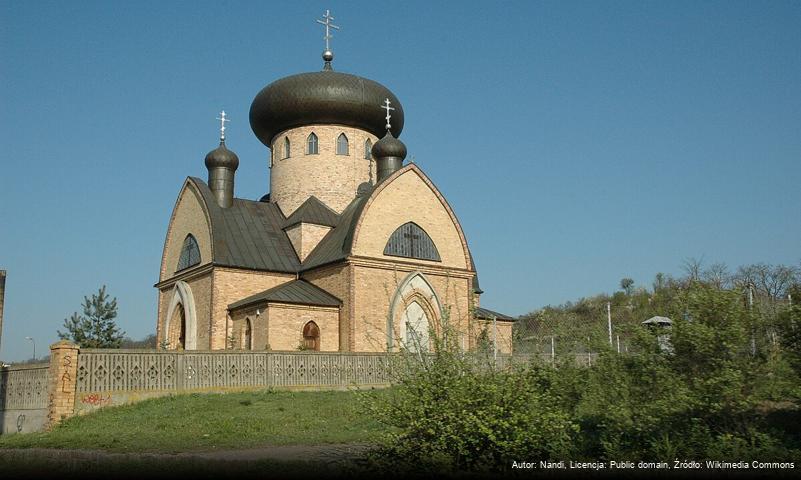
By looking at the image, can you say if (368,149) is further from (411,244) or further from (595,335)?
(595,335)

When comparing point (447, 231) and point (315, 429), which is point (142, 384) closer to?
point (315, 429)

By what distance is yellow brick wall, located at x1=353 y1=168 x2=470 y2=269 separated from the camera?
25359 mm

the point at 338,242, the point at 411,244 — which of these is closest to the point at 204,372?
the point at 338,242

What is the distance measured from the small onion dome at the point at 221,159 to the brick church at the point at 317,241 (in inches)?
2.1

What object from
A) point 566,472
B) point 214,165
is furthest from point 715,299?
point 214,165

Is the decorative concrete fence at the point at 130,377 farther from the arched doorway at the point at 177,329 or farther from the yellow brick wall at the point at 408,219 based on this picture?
the arched doorway at the point at 177,329

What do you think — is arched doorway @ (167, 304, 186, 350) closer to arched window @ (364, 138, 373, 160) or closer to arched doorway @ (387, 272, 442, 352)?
arched doorway @ (387, 272, 442, 352)

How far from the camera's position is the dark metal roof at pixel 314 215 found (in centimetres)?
2819

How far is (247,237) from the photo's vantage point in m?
27.5

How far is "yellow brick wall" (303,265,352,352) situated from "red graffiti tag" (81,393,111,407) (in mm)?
8997

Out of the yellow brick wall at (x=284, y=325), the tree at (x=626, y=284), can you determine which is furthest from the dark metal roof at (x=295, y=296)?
the tree at (x=626, y=284)

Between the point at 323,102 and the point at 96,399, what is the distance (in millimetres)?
16674

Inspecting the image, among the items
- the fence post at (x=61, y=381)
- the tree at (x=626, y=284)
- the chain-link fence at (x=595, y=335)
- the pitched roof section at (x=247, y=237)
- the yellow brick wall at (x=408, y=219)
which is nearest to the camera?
the chain-link fence at (x=595, y=335)

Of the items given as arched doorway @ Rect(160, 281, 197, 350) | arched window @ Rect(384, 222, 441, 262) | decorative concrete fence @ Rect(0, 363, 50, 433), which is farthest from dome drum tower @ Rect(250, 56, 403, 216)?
decorative concrete fence @ Rect(0, 363, 50, 433)
